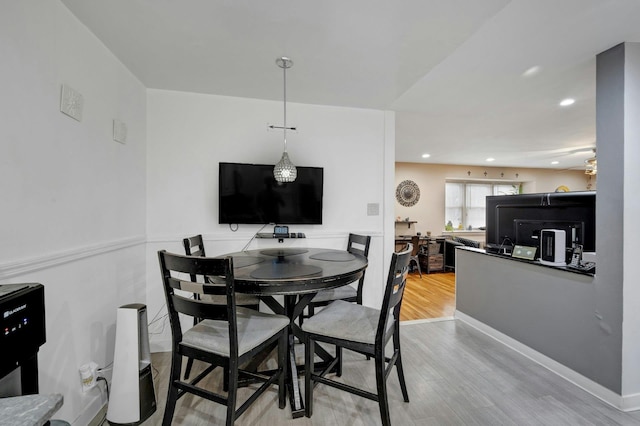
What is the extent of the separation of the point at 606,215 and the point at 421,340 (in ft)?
5.73

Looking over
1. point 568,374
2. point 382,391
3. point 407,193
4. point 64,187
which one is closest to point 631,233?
point 568,374

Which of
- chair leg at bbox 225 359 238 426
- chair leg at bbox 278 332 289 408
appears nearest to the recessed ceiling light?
chair leg at bbox 278 332 289 408

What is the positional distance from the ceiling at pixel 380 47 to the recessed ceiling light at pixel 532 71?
0.04m

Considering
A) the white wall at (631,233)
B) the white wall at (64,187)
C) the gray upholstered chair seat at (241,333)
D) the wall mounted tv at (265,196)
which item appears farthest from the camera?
the wall mounted tv at (265,196)

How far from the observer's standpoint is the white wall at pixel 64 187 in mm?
1245

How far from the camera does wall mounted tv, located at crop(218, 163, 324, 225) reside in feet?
8.93

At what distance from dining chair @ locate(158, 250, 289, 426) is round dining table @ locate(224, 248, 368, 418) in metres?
0.18

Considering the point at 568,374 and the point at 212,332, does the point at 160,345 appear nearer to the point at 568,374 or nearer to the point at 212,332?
the point at 212,332

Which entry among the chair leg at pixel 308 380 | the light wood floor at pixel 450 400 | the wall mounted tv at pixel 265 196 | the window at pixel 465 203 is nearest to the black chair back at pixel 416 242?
the window at pixel 465 203

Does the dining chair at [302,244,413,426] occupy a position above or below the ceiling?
below

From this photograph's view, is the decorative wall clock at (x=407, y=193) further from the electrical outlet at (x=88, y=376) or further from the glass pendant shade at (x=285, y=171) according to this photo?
the electrical outlet at (x=88, y=376)

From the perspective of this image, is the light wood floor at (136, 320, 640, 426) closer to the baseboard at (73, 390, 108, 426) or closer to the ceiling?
the baseboard at (73, 390, 108, 426)

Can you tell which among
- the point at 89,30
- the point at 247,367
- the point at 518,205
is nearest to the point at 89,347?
the point at 247,367

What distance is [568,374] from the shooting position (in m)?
2.14
